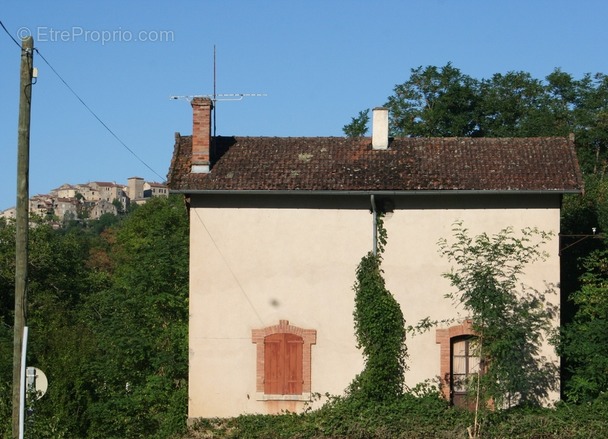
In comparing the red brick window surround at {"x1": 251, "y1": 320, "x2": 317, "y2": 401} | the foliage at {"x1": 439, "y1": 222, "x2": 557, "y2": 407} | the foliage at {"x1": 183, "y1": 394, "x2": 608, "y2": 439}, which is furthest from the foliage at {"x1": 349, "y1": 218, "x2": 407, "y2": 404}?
the foliage at {"x1": 439, "y1": 222, "x2": 557, "y2": 407}

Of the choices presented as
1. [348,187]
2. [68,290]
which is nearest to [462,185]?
[348,187]

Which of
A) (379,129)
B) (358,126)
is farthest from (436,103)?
(379,129)

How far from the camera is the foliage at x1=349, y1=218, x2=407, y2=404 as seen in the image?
1945cm

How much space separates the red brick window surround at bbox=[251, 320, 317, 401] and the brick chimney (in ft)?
13.0

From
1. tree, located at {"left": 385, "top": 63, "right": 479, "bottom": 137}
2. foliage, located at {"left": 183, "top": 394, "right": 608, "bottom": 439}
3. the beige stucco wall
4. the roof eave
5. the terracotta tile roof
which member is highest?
tree, located at {"left": 385, "top": 63, "right": 479, "bottom": 137}

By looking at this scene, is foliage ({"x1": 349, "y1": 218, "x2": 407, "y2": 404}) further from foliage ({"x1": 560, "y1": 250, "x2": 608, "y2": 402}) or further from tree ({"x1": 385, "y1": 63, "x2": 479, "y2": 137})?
tree ({"x1": 385, "y1": 63, "x2": 479, "y2": 137})

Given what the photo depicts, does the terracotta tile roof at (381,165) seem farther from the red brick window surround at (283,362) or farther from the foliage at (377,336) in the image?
the red brick window surround at (283,362)

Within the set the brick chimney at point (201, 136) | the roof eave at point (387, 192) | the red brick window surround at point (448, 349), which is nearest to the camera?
the roof eave at point (387, 192)

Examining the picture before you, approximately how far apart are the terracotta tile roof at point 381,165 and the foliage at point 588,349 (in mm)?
2914

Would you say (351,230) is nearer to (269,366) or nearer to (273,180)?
(273,180)

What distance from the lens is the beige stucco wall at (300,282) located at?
19.9 metres

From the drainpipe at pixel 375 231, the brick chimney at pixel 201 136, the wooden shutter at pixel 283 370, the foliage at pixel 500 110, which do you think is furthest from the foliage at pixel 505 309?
the foliage at pixel 500 110

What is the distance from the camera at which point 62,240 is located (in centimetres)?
4206

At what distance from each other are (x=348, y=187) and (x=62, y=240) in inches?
1006
